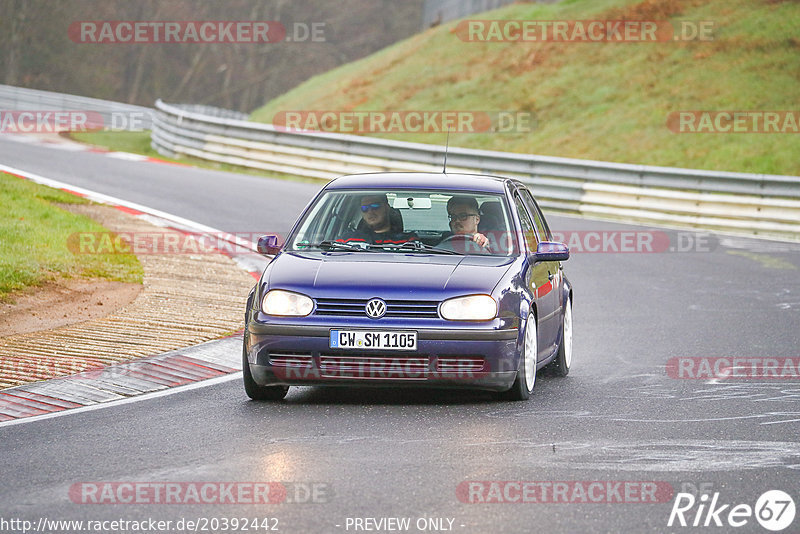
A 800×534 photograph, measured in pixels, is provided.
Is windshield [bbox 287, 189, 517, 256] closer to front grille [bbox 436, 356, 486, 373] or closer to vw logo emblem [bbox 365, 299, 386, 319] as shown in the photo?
vw logo emblem [bbox 365, 299, 386, 319]

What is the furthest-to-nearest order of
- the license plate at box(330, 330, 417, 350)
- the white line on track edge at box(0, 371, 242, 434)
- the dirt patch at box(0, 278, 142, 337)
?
the dirt patch at box(0, 278, 142, 337), the license plate at box(330, 330, 417, 350), the white line on track edge at box(0, 371, 242, 434)

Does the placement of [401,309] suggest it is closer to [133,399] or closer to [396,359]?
[396,359]

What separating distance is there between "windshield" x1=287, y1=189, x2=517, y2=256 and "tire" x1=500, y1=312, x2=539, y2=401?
0.66 meters

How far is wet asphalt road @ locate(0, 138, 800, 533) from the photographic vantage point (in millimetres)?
5770

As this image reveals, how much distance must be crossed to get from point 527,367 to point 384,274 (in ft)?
3.86

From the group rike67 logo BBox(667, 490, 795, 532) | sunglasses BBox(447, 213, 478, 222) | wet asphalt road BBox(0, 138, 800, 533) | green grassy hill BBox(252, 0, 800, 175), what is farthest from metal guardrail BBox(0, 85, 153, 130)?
rike67 logo BBox(667, 490, 795, 532)

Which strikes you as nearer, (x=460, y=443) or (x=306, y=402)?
Answer: (x=460, y=443)

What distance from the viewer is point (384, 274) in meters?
8.34

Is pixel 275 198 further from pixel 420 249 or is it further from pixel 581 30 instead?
pixel 581 30

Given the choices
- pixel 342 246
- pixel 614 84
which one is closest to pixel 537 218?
pixel 342 246

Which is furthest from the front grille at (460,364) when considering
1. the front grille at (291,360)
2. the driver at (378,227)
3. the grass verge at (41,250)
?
the grass verge at (41,250)

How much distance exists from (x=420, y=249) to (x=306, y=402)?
4.32ft

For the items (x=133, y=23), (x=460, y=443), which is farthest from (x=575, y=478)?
(x=133, y=23)

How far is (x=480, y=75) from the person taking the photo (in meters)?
37.3
